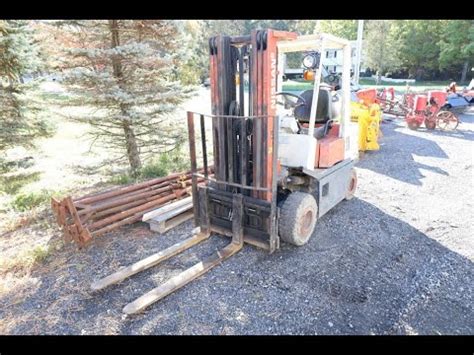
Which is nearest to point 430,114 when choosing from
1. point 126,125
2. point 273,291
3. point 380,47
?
point 126,125

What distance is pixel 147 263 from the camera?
Result: 380 cm

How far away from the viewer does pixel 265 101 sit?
3748mm

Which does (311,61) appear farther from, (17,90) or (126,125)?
(17,90)

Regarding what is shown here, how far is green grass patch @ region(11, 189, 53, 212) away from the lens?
227 inches

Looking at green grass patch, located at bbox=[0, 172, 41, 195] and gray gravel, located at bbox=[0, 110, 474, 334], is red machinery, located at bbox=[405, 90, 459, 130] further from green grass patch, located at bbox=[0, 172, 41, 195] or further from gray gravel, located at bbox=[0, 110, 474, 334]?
green grass patch, located at bbox=[0, 172, 41, 195]

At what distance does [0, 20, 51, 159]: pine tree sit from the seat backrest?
238 inches

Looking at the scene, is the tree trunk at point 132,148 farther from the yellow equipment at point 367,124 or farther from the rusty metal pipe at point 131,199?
the yellow equipment at point 367,124

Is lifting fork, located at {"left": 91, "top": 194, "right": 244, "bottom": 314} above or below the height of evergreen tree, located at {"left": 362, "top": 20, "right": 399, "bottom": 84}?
below

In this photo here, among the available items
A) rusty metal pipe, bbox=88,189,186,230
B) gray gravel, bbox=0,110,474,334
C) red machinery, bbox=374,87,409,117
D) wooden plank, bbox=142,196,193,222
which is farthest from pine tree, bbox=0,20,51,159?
red machinery, bbox=374,87,409,117

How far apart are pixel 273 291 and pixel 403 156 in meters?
6.85

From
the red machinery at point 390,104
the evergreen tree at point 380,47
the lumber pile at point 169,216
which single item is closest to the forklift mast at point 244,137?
the lumber pile at point 169,216

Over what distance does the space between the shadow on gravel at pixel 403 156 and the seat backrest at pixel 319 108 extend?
299 cm

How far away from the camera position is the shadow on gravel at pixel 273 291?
305 cm
